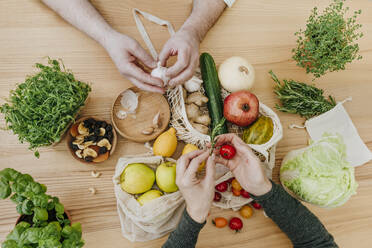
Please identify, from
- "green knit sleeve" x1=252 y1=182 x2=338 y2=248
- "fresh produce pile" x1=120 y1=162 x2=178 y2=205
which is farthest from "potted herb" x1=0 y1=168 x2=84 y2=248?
"green knit sleeve" x1=252 y1=182 x2=338 y2=248

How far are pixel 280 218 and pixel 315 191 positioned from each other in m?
0.17

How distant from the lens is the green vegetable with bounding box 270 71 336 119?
1.06m

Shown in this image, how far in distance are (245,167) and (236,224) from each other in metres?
0.24

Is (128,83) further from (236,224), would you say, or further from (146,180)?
(236,224)

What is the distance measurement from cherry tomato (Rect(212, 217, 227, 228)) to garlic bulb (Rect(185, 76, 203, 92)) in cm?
55

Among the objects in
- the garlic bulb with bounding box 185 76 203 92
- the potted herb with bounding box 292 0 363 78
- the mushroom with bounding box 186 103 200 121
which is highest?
the potted herb with bounding box 292 0 363 78

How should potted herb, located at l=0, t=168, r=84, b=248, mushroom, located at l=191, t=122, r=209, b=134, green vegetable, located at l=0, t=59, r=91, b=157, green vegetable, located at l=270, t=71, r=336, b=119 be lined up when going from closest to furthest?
potted herb, located at l=0, t=168, r=84, b=248
green vegetable, located at l=0, t=59, r=91, b=157
mushroom, located at l=191, t=122, r=209, b=134
green vegetable, located at l=270, t=71, r=336, b=119

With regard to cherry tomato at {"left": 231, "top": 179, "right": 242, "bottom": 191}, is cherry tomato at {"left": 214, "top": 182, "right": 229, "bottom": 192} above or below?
below

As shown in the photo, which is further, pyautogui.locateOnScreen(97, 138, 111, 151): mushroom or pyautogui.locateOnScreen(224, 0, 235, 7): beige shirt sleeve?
pyautogui.locateOnScreen(224, 0, 235, 7): beige shirt sleeve

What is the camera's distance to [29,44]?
968 mm

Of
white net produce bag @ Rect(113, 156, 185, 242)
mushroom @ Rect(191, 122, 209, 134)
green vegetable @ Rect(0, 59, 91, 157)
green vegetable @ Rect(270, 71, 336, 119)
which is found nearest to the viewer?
green vegetable @ Rect(0, 59, 91, 157)

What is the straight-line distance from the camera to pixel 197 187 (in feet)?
2.66

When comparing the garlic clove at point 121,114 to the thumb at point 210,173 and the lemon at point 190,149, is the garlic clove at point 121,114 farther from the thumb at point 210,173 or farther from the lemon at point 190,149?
the thumb at point 210,173

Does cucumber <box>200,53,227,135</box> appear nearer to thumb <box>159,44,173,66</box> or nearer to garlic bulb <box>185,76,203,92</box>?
garlic bulb <box>185,76,203,92</box>
